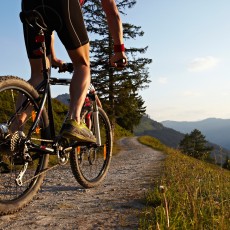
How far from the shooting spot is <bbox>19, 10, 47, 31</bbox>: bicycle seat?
125 inches

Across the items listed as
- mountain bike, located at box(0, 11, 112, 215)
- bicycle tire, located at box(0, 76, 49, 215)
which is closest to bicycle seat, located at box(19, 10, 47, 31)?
mountain bike, located at box(0, 11, 112, 215)

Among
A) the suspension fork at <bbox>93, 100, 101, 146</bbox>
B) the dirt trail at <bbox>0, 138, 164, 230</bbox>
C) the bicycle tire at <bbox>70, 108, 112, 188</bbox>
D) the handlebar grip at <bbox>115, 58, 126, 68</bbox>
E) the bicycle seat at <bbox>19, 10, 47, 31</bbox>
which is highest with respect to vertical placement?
the bicycle seat at <bbox>19, 10, 47, 31</bbox>

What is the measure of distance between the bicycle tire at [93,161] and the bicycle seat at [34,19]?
1692 mm

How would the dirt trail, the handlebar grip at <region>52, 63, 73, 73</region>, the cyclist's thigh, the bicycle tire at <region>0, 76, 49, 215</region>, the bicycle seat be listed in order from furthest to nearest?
the handlebar grip at <region>52, 63, 73, 73</region> < the cyclist's thigh < the bicycle seat < the bicycle tire at <region>0, 76, 49, 215</region> < the dirt trail

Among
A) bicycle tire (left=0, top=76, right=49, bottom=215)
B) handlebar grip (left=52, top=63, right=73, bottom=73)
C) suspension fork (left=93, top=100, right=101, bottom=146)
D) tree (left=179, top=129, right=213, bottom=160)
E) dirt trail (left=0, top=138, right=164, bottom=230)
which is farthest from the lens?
tree (left=179, top=129, right=213, bottom=160)

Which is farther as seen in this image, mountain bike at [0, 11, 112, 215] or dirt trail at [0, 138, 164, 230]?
mountain bike at [0, 11, 112, 215]

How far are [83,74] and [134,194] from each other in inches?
59.7

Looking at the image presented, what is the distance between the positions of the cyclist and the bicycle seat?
0.11m

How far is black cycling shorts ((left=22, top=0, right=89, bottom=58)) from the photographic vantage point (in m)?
3.27

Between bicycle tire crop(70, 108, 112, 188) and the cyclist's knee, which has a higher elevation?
the cyclist's knee

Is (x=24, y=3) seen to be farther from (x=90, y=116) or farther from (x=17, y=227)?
(x=17, y=227)

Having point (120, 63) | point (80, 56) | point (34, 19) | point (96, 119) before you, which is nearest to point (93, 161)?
point (96, 119)

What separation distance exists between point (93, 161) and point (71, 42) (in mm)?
2222

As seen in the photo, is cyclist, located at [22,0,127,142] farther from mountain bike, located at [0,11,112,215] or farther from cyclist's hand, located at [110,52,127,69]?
cyclist's hand, located at [110,52,127,69]
